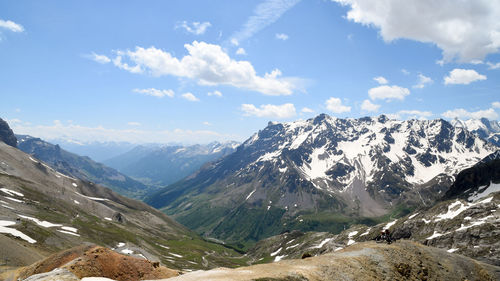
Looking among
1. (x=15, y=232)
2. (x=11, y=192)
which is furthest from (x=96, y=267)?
(x=11, y=192)

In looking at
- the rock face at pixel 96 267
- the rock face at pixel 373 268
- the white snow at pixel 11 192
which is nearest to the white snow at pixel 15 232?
the rock face at pixel 96 267

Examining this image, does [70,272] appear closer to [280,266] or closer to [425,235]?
[280,266]

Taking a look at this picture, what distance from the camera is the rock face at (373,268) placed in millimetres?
29047

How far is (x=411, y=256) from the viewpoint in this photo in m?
40.6

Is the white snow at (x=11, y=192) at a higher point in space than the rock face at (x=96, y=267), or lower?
lower

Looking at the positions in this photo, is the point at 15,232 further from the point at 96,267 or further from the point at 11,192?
the point at 11,192

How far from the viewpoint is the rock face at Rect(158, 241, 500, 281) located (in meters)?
29.0

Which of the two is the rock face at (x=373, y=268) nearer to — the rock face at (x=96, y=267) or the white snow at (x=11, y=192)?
the rock face at (x=96, y=267)

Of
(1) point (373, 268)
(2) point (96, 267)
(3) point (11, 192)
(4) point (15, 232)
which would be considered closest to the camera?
(2) point (96, 267)

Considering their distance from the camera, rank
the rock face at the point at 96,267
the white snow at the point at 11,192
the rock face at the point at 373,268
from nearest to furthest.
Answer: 1. the rock face at the point at 373,268
2. the rock face at the point at 96,267
3. the white snow at the point at 11,192

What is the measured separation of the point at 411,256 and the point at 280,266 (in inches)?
849

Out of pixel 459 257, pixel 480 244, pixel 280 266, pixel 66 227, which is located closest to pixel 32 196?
pixel 66 227

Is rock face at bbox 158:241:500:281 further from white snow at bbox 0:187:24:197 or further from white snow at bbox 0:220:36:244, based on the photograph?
white snow at bbox 0:187:24:197

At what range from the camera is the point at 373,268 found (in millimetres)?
35531
